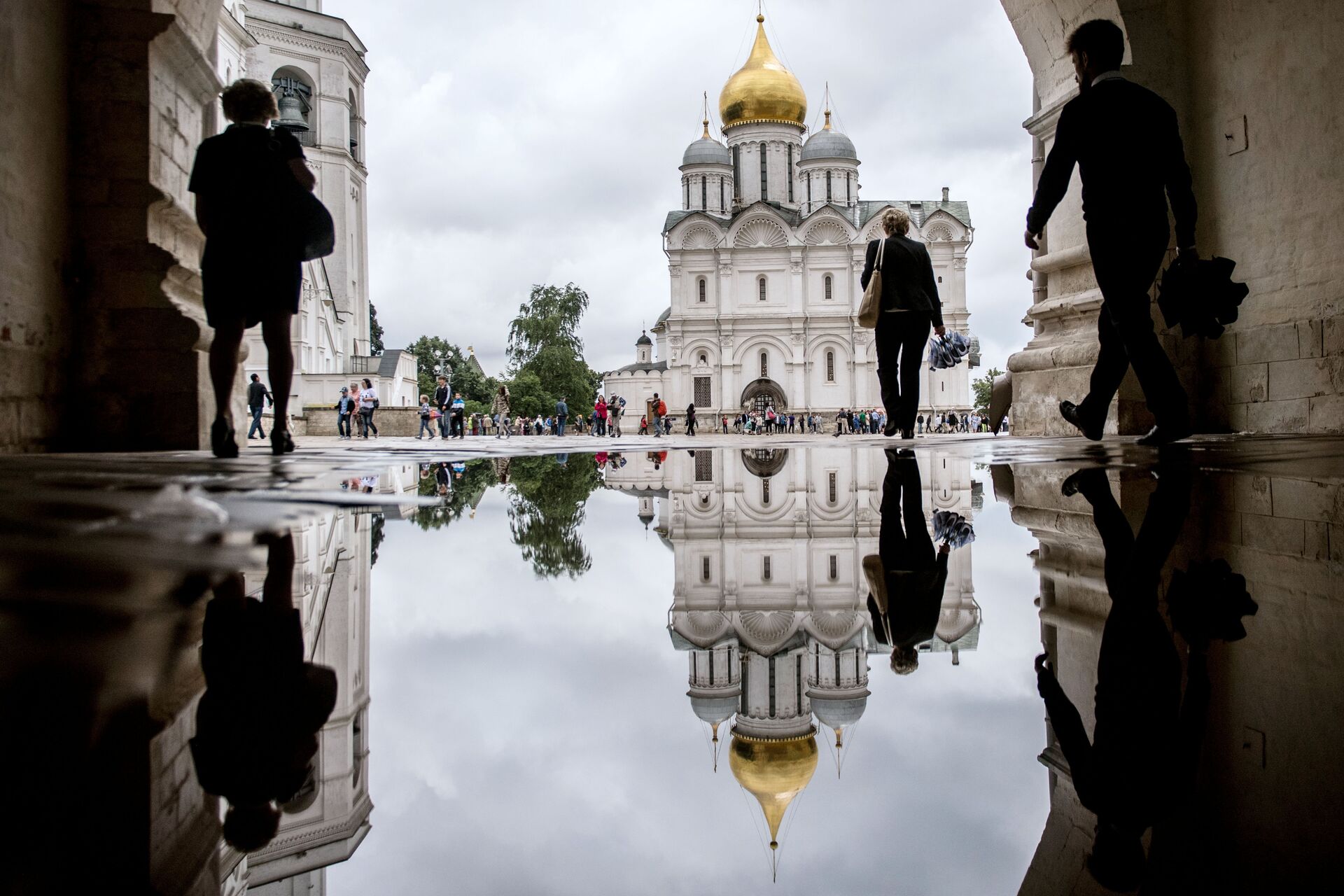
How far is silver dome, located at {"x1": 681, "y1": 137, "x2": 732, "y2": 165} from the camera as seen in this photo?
150 ft

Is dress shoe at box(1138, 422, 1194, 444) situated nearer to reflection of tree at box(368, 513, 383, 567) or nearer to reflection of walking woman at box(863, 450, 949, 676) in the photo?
reflection of walking woman at box(863, 450, 949, 676)

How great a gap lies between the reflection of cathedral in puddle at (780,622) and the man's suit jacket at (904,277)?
2.90 metres

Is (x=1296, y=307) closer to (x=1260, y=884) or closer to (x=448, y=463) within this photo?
(x=448, y=463)

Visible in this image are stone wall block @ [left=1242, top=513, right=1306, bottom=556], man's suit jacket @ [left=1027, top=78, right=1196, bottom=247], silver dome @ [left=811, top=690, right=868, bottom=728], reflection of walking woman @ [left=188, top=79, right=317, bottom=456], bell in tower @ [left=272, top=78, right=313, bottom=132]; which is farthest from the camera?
bell in tower @ [left=272, top=78, right=313, bottom=132]

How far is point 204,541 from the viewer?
4.54 feet

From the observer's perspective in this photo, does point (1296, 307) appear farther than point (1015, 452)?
Yes

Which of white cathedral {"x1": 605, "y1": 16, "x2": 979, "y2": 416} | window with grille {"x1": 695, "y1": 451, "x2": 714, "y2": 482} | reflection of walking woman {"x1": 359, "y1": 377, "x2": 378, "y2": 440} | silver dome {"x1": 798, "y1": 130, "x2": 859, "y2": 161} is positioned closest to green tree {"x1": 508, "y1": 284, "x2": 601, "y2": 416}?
white cathedral {"x1": 605, "y1": 16, "x2": 979, "y2": 416}

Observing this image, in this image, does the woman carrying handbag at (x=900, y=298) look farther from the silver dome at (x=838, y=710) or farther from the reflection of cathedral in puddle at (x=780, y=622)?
the silver dome at (x=838, y=710)

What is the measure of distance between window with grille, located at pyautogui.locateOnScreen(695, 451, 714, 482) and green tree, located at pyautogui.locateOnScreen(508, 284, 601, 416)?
40.7 meters

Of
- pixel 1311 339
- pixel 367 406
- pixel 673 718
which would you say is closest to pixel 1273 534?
pixel 673 718

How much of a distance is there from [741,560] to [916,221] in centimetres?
4591

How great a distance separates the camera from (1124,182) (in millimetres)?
3715

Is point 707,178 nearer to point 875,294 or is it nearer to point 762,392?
point 762,392

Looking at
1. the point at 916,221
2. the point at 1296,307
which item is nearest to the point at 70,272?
the point at 1296,307
